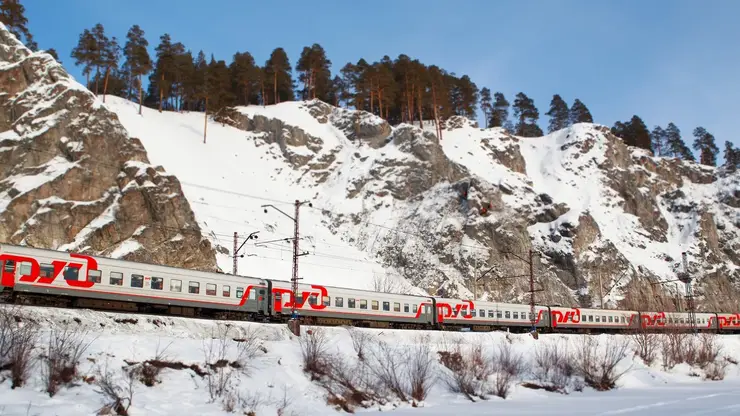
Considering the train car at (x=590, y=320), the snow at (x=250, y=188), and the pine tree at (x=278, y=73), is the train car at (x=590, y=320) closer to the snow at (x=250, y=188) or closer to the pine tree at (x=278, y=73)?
the snow at (x=250, y=188)

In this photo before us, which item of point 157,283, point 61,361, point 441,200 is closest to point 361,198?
point 441,200

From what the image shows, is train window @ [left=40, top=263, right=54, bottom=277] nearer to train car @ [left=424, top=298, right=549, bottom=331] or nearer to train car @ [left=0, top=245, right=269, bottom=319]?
train car @ [left=0, top=245, right=269, bottom=319]

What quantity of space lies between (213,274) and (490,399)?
1740cm

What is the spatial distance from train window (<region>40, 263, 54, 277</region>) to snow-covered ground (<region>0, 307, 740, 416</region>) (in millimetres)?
3152

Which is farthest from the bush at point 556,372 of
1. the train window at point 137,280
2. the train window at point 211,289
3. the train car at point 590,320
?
the train window at point 137,280

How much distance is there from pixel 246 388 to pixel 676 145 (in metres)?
124

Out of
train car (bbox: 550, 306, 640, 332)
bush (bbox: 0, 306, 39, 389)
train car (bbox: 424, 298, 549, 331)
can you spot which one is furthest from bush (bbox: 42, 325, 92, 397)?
train car (bbox: 550, 306, 640, 332)

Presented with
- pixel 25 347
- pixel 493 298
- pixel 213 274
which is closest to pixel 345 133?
pixel 493 298

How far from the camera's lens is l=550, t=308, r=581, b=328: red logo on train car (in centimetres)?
5359

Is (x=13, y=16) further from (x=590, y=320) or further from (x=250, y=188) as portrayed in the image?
(x=590, y=320)

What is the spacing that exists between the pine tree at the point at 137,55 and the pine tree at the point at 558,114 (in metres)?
81.3

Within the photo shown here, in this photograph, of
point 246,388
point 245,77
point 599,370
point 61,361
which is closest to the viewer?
point 61,361

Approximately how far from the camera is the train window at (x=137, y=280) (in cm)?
3094

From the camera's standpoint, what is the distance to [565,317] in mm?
54750
